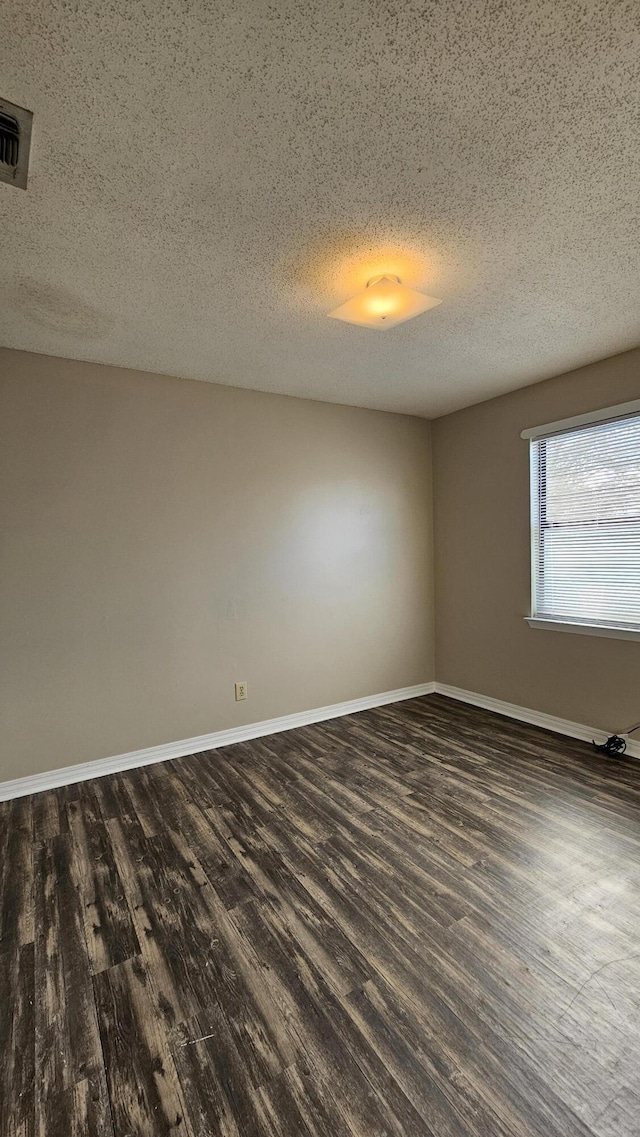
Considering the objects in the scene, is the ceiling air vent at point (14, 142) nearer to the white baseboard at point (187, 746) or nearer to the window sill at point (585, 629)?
the white baseboard at point (187, 746)

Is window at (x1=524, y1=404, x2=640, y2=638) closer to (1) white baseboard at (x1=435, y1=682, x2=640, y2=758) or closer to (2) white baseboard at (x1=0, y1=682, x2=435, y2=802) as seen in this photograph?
(1) white baseboard at (x1=435, y1=682, x2=640, y2=758)

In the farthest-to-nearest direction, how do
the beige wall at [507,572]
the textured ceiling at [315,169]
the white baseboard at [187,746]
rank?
the beige wall at [507,572], the white baseboard at [187,746], the textured ceiling at [315,169]

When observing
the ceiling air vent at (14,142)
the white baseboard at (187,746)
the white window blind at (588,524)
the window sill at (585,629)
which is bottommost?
the white baseboard at (187,746)

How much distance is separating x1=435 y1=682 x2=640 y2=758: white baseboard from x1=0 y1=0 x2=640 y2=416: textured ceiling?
2604mm

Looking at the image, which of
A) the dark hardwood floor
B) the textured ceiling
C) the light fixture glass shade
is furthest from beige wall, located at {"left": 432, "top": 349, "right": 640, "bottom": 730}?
the light fixture glass shade

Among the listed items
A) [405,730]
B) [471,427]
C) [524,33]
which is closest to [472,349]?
[471,427]

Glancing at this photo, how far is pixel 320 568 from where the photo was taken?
4.00 meters

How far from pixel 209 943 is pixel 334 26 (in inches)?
107

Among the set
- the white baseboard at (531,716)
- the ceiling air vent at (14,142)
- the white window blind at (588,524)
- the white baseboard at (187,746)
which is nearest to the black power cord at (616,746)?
the white baseboard at (531,716)

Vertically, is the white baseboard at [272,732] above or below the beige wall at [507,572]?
below

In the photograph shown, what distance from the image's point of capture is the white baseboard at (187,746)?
9.40 ft

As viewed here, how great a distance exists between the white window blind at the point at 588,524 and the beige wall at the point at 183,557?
121 cm

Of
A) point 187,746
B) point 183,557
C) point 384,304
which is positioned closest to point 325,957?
point 187,746

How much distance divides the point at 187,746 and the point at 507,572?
283 cm
